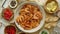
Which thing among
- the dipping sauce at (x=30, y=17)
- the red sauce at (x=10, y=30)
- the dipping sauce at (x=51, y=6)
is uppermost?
the dipping sauce at (x=51, y=6)

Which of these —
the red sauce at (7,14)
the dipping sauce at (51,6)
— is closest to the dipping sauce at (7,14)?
the red sauce at (7,14)

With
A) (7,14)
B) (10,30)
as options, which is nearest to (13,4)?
(7,14)

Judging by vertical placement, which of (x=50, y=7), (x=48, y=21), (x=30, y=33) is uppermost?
(x=50, y=7)

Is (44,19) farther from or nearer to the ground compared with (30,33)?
farther from the ground

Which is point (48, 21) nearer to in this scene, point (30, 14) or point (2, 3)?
point (30, 14)

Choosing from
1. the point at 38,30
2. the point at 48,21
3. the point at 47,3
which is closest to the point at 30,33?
the point at 38,30

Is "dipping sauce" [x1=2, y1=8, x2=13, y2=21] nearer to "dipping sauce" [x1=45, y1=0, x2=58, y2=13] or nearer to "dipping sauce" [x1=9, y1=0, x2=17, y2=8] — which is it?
"dipping sauce" [x1=9, y1=0, x2=17, y2=8]

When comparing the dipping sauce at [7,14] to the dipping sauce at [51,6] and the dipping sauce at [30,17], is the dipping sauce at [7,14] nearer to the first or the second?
the dipping sauce at [30,17]
